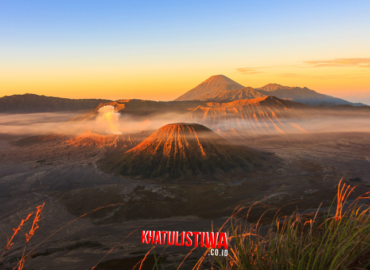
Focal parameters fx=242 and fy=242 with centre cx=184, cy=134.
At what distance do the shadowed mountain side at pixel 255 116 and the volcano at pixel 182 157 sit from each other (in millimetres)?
46778

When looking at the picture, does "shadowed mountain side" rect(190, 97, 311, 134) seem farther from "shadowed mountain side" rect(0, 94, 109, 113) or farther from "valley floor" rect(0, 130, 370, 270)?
"shadowed mountain side" rect(0, 94, 109, 113)

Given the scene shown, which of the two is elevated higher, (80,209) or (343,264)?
(343,264)

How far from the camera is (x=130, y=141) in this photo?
243 feet

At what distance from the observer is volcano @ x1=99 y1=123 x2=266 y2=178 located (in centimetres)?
4340

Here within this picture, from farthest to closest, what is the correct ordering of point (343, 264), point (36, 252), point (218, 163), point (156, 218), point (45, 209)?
point (218, 163), point (45, 209), point (156, 218), point (36, 252), point (343, 264)

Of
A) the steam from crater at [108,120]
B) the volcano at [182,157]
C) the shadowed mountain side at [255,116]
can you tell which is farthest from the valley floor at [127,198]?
the shadowed mountain side at [255,116]

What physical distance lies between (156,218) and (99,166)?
26330 millimetres

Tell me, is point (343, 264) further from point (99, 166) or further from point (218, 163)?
point (99, 166)

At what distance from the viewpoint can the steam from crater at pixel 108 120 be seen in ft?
282

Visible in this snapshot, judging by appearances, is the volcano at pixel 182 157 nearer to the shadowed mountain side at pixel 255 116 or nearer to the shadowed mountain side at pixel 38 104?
the shadowed mountain side at pixel 255 116

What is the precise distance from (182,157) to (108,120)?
5542 cm

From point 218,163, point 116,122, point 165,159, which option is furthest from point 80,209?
point 116,122

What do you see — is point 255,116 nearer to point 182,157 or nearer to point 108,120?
point 108,120

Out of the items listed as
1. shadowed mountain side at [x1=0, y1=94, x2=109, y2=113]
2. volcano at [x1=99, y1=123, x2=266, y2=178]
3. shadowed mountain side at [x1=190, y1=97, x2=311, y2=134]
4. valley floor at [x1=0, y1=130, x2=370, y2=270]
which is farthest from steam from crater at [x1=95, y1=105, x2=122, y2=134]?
shadowed mountain side at [x1=0, y1=94, x2=109, y2=113]
